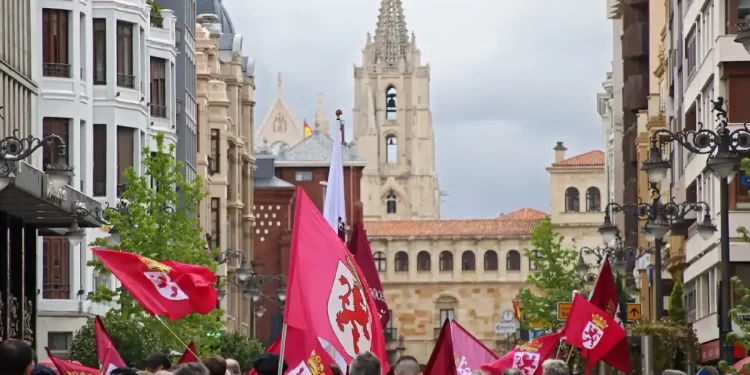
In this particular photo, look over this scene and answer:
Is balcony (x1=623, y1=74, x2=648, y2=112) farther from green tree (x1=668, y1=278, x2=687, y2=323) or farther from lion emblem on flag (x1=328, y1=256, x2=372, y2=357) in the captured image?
lion emblem on flag (x1=328, y1=256, x2=372, y2=357)

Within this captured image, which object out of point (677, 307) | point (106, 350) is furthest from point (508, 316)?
point (106, 350)

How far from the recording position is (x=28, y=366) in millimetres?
12789

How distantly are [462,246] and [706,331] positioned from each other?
436ft

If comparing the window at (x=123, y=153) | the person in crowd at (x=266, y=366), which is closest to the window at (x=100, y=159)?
the window at (x=123, y=153)

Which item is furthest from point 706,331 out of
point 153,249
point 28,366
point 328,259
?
point 28,366

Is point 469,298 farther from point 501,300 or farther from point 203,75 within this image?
point 203,75

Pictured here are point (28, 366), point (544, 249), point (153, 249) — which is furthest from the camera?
point (544, 249)

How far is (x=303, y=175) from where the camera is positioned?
153000mm

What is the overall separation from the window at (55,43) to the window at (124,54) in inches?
158

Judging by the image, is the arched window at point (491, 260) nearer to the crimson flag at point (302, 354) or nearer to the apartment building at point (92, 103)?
the apartment building at point (92, 103)

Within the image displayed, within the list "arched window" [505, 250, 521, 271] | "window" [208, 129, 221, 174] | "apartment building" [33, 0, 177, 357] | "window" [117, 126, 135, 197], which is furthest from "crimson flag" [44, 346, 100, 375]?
"arched window" [505, 250, 521, 271]

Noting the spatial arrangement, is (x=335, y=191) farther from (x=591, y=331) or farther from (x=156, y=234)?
(x=156, y=234)

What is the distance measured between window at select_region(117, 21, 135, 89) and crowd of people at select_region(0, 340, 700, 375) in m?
37.5

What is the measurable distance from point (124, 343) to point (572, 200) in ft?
411
